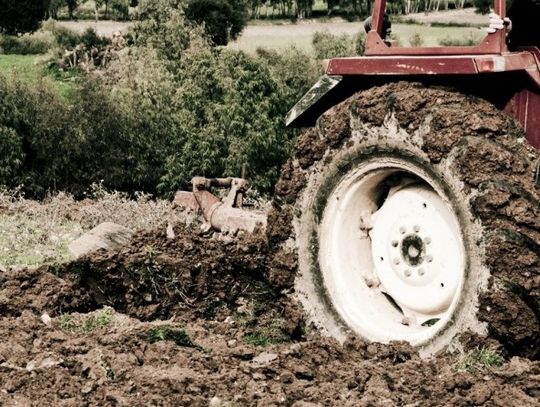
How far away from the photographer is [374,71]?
5.08 metres

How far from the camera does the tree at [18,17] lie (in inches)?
2068

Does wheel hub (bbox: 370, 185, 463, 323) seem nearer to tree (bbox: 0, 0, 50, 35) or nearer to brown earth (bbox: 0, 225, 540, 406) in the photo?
brown earth (bbox: 0, 225, 540, 406)

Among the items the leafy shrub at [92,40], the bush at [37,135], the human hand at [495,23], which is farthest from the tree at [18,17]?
the human hand at [495,23]

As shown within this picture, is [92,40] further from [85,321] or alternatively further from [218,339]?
[218,339]

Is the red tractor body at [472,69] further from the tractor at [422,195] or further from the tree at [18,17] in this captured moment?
the tree at [18,17]

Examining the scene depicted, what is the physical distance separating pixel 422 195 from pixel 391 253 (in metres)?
0.35

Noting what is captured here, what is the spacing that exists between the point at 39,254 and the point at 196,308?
2.10 m

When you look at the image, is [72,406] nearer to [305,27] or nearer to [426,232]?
[426,232]

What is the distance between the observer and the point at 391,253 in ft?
16.9

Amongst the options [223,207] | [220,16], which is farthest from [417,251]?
[220,16]

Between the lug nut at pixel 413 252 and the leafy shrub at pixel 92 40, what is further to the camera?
the leafy shrub at pixel 92 40

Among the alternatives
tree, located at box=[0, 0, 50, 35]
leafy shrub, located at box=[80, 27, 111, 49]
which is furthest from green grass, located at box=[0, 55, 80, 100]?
tree, located at box=[0, 0, 50, 35]

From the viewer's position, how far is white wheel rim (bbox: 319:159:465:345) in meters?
4.85

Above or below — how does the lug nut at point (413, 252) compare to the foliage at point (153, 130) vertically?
above
